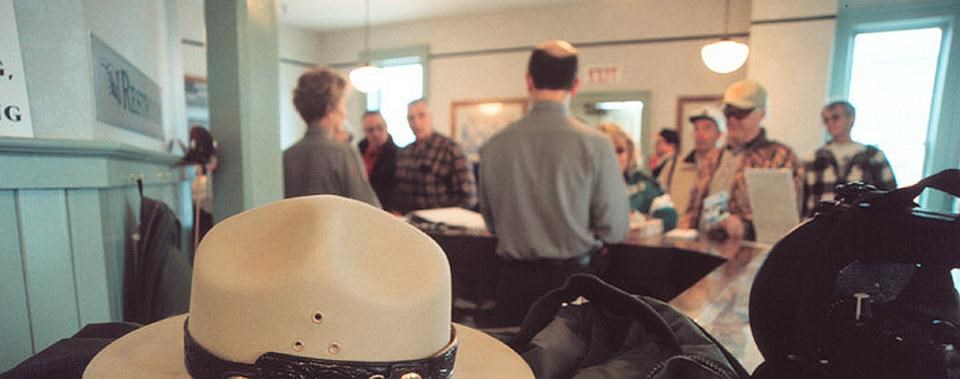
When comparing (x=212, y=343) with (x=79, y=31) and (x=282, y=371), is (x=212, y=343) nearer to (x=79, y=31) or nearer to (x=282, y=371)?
(x=282, y=371)

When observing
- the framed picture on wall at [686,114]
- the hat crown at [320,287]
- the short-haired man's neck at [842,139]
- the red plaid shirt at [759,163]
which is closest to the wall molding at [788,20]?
the framed picture on wall at [686,114]

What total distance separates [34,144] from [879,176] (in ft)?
8.54

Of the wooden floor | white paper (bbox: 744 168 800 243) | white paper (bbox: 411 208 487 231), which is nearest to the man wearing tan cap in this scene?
white paper (bbox: 744 168 800 243)

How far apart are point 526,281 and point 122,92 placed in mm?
1551

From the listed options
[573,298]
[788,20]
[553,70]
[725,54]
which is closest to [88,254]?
[573,298]

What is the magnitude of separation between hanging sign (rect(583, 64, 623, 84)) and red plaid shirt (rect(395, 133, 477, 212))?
10.4 ft

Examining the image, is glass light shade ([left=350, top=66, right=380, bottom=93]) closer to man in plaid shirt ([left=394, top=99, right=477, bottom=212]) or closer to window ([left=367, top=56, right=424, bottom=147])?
window ([left=367, top=56, right=424, bottom=147])

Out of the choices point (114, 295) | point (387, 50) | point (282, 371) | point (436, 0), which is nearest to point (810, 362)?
point (282, 371)

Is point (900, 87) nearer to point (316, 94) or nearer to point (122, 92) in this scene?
point (122, 92)

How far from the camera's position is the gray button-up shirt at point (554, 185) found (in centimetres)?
196

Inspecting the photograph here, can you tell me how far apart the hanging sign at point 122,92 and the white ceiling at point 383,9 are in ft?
15.7

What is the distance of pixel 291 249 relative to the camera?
534 mm

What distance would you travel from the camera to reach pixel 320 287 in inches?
19.7

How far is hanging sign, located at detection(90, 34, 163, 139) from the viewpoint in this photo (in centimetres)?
112
